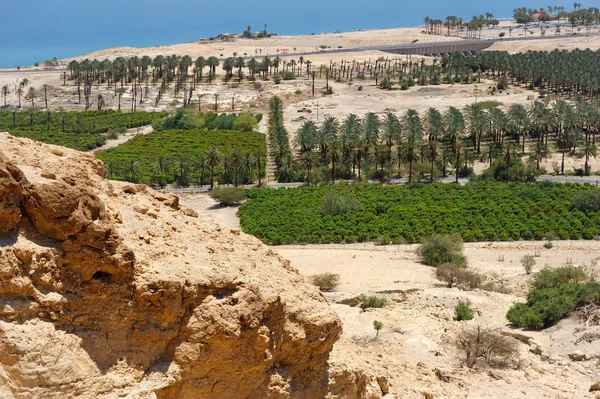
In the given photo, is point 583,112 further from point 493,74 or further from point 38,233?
point 38,233

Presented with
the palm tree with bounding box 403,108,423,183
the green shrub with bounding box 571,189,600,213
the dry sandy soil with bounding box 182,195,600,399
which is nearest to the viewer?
the dry sandy soil with bounding box 182,195,600,399

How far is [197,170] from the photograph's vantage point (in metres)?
74.1

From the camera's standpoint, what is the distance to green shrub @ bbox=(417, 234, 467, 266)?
41.0m

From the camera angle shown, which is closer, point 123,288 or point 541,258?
point 123,288

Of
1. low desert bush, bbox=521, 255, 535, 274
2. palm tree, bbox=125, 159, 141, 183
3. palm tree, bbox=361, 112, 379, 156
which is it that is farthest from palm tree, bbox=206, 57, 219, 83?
low desert bush, bbox=521, 255, 535, 274

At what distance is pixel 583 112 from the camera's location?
82375 millimetres

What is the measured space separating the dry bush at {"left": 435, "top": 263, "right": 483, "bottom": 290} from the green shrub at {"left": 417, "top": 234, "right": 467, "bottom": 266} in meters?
4.74

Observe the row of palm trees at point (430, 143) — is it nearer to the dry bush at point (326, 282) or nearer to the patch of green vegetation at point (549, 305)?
the dry bush at point (326, 282)

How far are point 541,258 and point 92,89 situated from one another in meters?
103

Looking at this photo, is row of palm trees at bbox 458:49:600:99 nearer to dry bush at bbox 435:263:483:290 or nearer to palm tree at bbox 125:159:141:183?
palm tree at bbox 125:159:141:183

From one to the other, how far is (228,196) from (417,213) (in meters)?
16.7

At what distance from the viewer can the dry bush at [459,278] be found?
3378cm

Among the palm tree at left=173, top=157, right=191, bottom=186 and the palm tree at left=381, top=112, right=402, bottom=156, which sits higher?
the palm tree at left=381, top=112, right=402, bottom=156

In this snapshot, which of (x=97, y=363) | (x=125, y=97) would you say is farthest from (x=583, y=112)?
(x=97, y=363)
